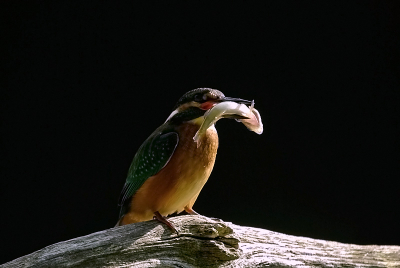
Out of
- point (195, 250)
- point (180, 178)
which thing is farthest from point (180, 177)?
point (195, 250)

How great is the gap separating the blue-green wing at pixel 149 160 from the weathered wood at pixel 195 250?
253mm

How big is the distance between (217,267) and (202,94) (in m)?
0.74

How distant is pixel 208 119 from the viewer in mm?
1789

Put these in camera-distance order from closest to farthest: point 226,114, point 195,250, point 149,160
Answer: point 195,250
point 226,114
point 149,160

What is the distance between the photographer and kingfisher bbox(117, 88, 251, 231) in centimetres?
185

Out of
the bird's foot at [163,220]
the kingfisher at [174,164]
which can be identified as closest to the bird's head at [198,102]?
the kingfisher at [174,164]

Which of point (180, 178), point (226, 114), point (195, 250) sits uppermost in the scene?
point (226, 114)

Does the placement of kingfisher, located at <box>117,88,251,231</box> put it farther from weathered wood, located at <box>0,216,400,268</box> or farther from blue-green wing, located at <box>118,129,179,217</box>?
weathered wood, located at <box>0,216,400,268</box>

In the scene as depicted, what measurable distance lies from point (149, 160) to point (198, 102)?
1.11 ft

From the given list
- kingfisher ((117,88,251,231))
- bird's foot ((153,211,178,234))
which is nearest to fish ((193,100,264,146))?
kingfisher ((117,88,251,231))

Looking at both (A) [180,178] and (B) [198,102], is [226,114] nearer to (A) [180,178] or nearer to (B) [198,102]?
(B) [198,102]

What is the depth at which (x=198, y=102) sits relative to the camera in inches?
76.4

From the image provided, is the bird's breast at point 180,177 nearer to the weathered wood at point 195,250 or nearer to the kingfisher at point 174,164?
the kingfisher at point 174,164

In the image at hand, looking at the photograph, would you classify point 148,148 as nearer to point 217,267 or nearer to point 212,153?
point 212,153
